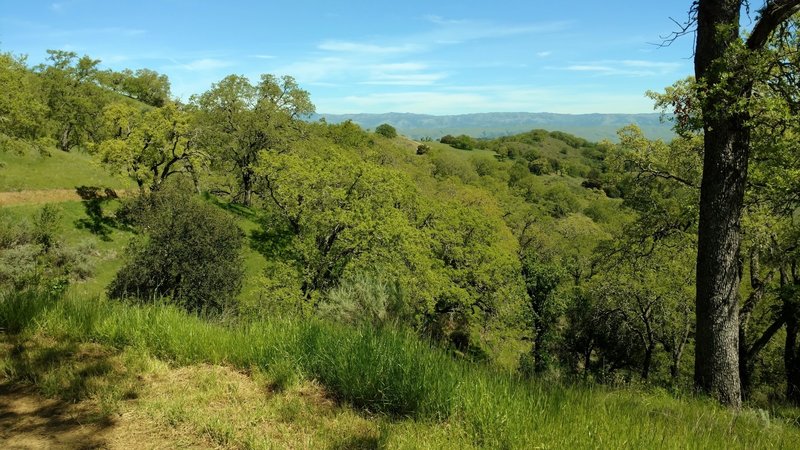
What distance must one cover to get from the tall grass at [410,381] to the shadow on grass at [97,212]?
33.6m

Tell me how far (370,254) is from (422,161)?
49.6m

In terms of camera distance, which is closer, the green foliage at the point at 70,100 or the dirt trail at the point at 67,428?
the dirt trail at the point at 67,428

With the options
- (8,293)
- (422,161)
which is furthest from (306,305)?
(422,161)

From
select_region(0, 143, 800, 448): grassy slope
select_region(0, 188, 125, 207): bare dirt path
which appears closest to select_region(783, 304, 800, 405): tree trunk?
select_region(0, 143, 800, 448): grassy slope

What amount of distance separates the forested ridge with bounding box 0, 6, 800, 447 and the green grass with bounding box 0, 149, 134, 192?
275mm

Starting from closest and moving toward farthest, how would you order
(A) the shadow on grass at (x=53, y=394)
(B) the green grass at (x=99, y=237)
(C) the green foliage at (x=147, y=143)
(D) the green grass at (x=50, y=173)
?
(A) the shadow on grass at (x=53, y=394) → (B) the green grass at (x=99, y=237) → (C) the green foliage at (x=147, y=143) → (D) the green grass at (x=50, y=173)

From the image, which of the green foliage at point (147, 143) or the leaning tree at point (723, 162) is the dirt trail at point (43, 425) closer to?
the leaning tree at point (723, 162)

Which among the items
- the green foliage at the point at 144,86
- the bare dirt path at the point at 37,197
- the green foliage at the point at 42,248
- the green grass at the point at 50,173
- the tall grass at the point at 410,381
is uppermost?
the green foliage at the point at 144,86

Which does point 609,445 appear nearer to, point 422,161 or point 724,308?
point 724,308

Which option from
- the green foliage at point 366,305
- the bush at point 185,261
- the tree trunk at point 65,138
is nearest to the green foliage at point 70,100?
the tree trunk at point 65,138

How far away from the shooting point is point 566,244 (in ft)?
187

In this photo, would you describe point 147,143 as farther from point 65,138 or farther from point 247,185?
point 65,138

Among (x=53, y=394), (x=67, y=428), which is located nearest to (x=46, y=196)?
(x=53, y=394)

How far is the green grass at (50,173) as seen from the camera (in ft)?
127
